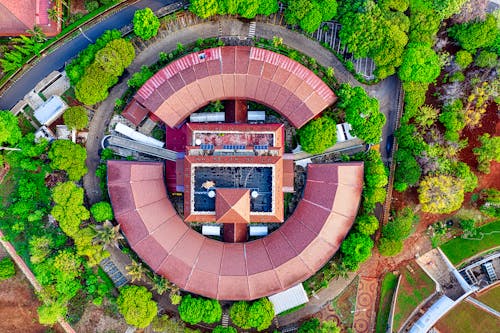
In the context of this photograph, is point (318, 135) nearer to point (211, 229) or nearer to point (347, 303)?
point (211, 229)

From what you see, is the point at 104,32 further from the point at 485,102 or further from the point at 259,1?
the point at 485,102

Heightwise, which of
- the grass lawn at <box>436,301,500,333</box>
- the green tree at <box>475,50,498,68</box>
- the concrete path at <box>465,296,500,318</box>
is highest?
the green tree at <box>475,50,498,68</box>

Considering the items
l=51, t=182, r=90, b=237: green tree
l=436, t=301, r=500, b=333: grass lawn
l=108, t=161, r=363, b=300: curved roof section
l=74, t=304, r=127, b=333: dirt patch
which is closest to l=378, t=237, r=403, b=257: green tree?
l=108, t=161, r=363, b=300: curved roof section

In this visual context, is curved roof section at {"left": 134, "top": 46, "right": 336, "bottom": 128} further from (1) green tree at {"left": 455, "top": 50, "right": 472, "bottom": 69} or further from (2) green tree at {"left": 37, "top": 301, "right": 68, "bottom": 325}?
(2) green tree at {"left": 37, "top": 301, "right": 68, "bottom": 325}

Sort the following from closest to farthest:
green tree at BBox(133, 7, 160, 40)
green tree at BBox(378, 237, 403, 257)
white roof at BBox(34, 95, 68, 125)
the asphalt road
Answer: green tree at BBox(378, 237, 403, 257) → green tree at BBox(133, 7, 160, 40) → white roof at BBox(34, 95, 68, 125) → the asphalt road

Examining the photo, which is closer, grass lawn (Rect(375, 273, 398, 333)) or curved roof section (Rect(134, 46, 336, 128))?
curved roof section (Rect(134, 46, 336, 128))

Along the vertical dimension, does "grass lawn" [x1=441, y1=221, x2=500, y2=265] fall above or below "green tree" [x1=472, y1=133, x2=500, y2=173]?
below

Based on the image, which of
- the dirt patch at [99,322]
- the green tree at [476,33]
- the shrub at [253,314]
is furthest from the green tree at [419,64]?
the dirt patch at [99,322]
